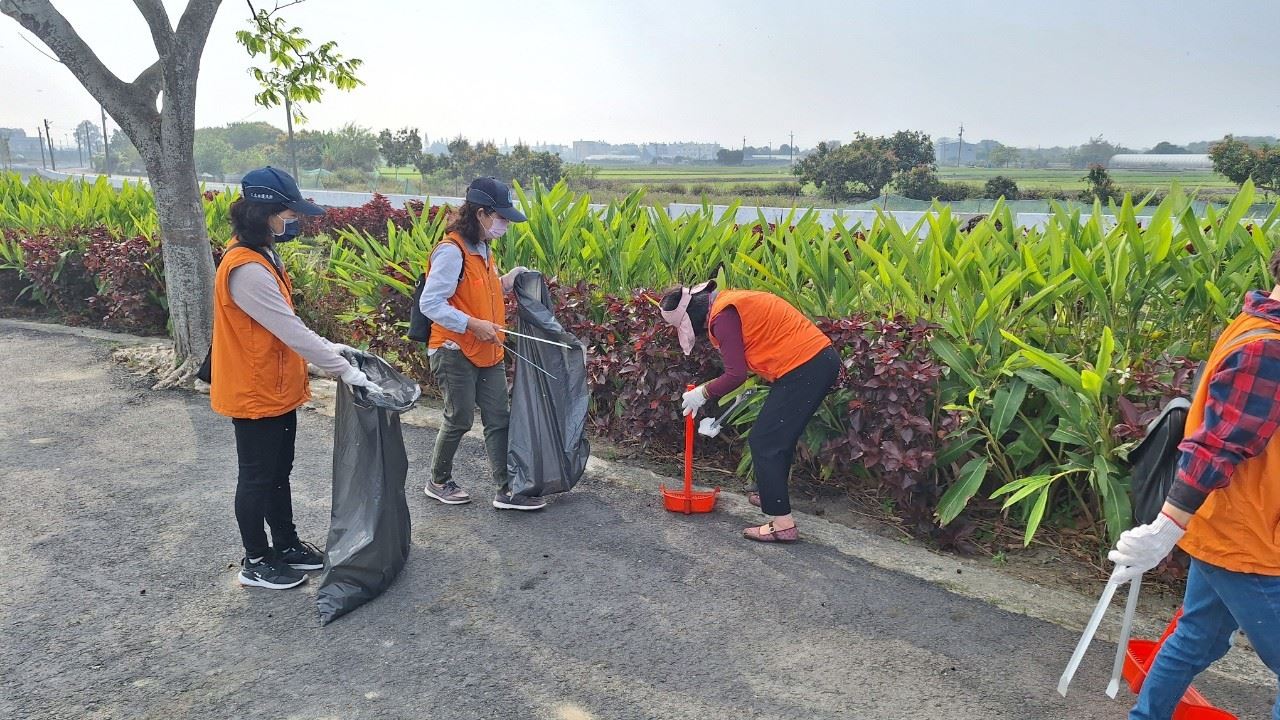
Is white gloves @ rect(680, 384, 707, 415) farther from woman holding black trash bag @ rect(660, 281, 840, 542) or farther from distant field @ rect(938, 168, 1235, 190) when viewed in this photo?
distant field @ rect(938, 168, 1235, 190)

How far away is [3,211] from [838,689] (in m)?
10.6

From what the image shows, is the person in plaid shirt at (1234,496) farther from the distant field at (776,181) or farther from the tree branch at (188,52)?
the distant field at (776,181)

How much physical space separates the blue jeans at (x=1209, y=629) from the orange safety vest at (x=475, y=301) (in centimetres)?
293

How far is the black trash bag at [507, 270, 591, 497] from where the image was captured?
172 inches

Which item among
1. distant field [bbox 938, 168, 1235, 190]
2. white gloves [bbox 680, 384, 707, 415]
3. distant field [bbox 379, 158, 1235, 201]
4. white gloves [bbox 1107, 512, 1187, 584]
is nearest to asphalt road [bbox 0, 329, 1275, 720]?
white gloves [bbox 680, 384, 707, 415]

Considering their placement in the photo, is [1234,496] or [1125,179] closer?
[1234,496]

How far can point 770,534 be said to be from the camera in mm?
4004

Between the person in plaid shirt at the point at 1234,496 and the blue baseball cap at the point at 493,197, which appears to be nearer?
the person in plaid shirt at the point at 1234,496

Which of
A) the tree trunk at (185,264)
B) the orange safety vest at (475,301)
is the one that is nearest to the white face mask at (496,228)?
the orange safety vest at (475,301)

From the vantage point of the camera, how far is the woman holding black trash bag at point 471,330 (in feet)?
13.2

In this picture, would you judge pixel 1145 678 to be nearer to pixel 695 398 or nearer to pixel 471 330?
pixel 695 398

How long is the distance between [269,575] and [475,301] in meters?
1.47

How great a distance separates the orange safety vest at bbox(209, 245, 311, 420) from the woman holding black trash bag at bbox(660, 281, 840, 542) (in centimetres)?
157

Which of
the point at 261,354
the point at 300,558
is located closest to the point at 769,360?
the point at 261,354
